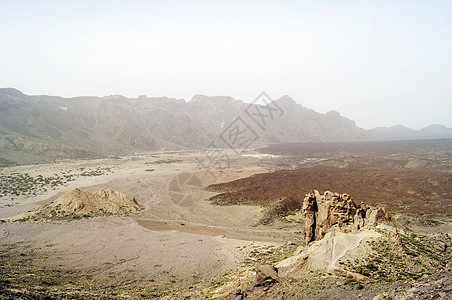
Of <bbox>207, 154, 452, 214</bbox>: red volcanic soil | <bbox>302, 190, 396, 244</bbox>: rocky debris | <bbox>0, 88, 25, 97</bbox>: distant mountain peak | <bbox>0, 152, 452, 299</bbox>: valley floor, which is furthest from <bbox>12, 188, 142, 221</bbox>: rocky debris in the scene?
<bbox>0, 88, 25, 97</bbox>: distant mountain peak

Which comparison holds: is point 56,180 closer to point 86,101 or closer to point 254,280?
point 254,280

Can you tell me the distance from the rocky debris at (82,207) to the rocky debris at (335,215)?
72.7ft

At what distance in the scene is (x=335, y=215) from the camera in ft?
50.2

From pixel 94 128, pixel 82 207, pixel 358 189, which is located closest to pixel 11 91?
pixel 94 128

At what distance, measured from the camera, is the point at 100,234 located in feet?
72.2

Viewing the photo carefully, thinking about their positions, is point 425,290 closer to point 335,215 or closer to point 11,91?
point 335,215

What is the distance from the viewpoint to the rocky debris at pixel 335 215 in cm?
1479

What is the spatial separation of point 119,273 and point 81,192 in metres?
18.0

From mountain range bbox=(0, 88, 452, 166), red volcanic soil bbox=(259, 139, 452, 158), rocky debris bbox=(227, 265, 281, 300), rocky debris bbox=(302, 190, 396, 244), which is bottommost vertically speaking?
red volcanic soil bbox=(259, 139, 452, 158)

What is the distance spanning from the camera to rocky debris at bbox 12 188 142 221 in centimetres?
2646

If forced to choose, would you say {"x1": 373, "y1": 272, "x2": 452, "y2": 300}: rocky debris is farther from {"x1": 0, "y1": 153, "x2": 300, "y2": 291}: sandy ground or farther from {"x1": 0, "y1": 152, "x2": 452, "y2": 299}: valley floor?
{"x1": 0, "y1": 153, "x2": 300, "y2": 291}: sandy ground

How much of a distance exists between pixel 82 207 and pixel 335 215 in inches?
1055

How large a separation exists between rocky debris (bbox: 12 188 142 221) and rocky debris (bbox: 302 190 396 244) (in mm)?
22164

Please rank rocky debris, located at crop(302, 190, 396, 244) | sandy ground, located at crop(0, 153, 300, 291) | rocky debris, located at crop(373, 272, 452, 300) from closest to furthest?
rocky debris, located at crop(373, 272, 452, 300), rocky debris, located at crop(302, 190, 396, 244), sandy ground, located at crop(0, 153, 300, 291)
